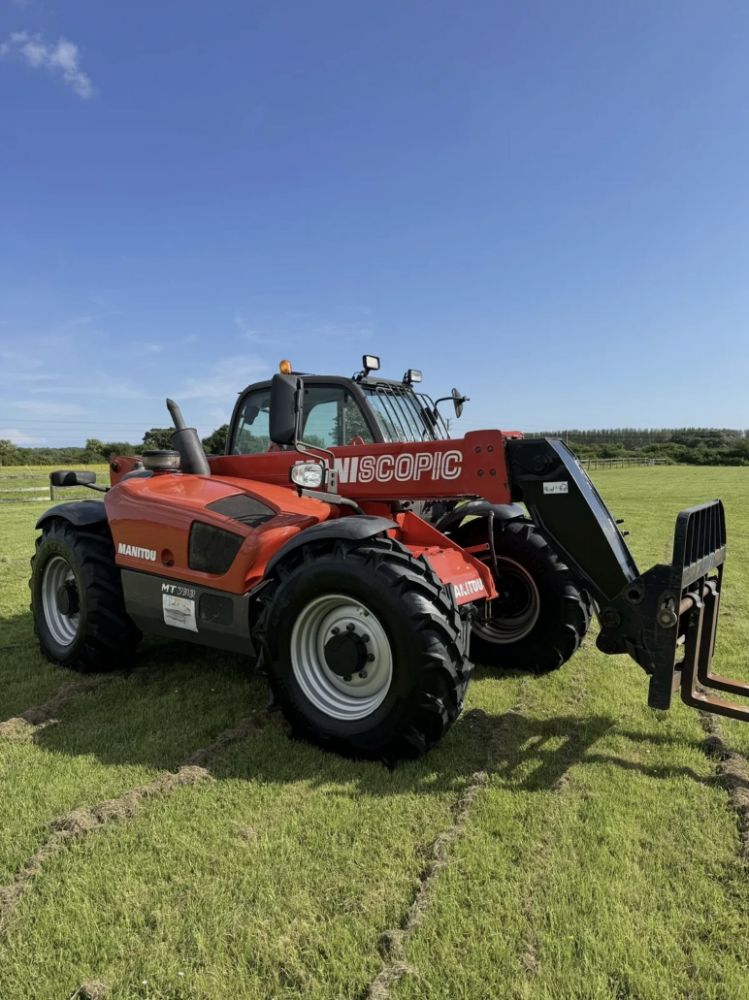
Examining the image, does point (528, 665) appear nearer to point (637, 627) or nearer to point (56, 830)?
point (637, 627)

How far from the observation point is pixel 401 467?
4.27 m

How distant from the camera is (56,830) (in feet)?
9.53

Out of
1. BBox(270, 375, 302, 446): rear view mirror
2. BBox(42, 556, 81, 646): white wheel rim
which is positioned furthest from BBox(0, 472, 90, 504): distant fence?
BBox(270, 375, 302, 446): rear view mirror

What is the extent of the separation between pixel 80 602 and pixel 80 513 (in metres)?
0.72

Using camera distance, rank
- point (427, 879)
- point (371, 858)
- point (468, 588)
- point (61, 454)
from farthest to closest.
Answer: point (61, 454)
point (468, 588)
point (371, 858)
point (427, 879)

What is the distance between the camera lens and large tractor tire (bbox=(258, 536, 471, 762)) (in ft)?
10.8

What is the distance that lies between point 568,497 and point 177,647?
358cm

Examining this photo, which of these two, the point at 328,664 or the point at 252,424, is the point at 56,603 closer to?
the point at 252,424

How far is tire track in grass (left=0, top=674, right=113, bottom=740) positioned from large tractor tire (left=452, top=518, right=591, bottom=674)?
9.29 feet

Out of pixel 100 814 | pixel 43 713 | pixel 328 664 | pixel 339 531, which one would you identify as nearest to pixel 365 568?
pixel 339 531

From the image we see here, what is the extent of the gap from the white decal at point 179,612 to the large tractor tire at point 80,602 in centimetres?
64

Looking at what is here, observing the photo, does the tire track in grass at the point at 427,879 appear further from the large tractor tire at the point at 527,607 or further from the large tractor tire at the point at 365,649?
the large tractor tire at the point at 527,607

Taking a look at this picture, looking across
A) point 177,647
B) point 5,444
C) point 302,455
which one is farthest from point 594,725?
point 5,444

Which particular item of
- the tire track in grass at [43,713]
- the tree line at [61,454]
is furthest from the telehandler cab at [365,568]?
the tree line at [61,454]
